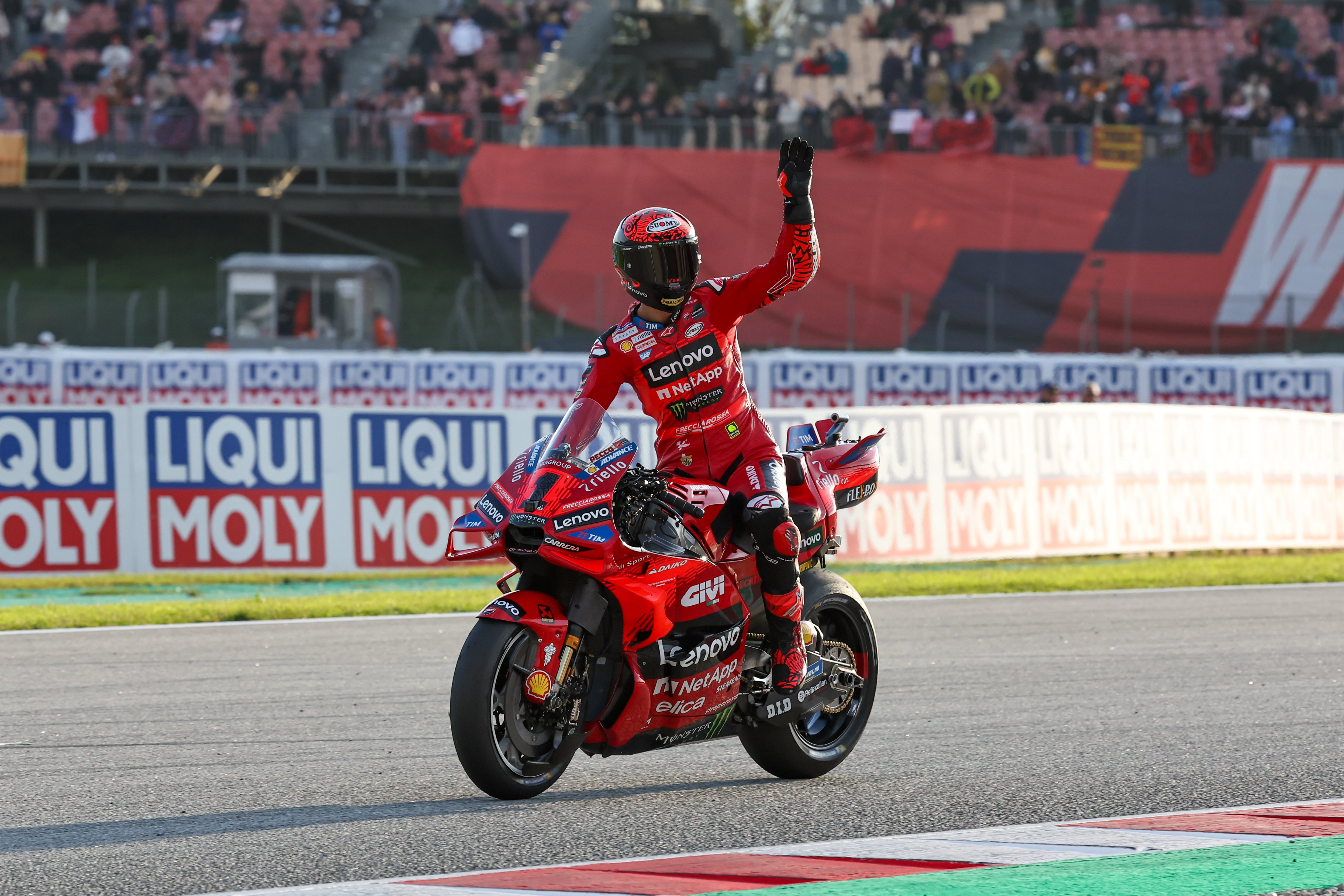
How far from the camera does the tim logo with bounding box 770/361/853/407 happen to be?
22281mm

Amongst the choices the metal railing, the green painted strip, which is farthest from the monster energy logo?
the metal railing

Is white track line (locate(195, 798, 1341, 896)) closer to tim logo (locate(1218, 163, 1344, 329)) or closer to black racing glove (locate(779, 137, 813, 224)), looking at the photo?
black racing glove (locate(779, 137, 813, 224))

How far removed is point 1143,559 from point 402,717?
11.0 m

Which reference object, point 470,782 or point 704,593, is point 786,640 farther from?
point 470,782

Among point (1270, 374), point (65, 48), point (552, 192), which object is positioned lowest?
point (1270, 374)

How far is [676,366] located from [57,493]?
996cm

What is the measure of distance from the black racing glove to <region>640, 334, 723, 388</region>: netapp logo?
1.90ft

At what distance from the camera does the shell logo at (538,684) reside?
5273 millimetres

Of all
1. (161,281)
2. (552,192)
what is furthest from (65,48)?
(552,192)

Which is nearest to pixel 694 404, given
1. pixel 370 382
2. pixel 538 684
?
pixel 538 684

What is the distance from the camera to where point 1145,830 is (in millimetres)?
4945

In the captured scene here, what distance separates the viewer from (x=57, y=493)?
14336mm

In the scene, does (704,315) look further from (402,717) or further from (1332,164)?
(1332,164)

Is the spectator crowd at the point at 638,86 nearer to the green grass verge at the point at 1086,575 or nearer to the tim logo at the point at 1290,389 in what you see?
the tim logo at the point at 1290,389
